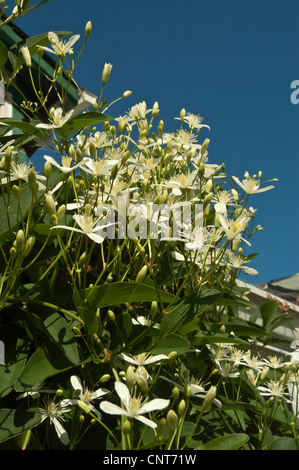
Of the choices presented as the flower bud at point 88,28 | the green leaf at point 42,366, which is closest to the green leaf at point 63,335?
the green leaf at point 42,366

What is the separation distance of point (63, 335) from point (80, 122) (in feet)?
1.28

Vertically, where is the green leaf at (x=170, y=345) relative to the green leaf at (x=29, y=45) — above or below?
below

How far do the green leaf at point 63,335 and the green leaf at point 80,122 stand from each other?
13.8 inches

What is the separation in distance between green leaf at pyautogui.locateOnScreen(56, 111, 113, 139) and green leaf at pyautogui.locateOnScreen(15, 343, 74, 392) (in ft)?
1.29

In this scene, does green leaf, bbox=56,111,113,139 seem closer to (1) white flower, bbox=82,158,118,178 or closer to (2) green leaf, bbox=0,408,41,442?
(1) white flower, bbox=82,158,118,178

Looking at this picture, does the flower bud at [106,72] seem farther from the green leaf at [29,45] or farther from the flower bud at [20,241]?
the flower bud at [20,241]

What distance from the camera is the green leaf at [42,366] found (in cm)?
70

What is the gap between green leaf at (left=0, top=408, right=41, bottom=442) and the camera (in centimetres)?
67

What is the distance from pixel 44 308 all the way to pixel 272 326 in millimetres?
881

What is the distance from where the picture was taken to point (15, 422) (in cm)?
68

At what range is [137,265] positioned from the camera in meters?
0.94

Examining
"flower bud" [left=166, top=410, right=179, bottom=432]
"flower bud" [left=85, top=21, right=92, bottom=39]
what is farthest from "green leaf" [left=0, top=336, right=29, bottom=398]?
"flower bud" [left=85, top=21, right=92, bottom=39]
